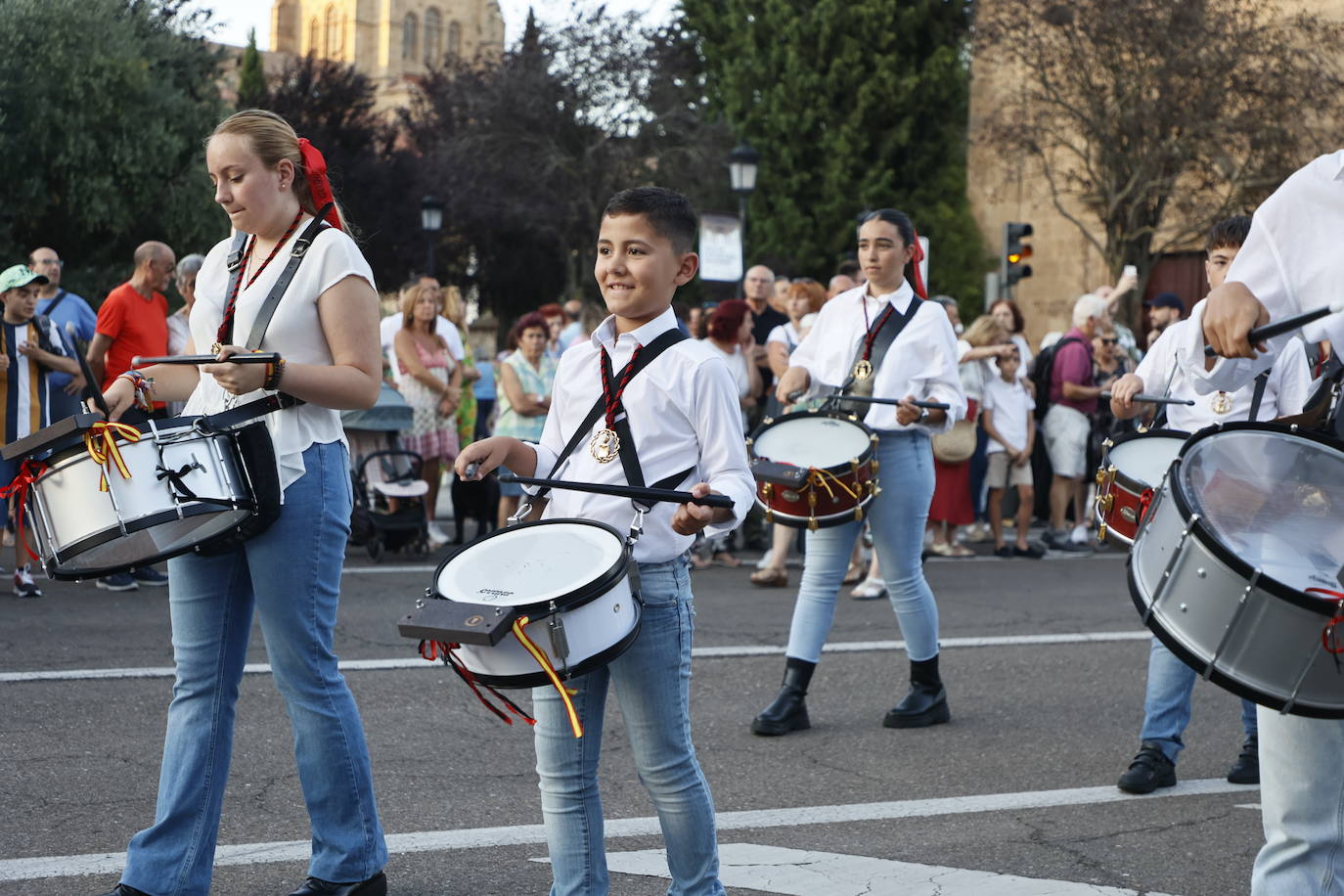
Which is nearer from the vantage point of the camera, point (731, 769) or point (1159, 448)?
point (1159, 448)

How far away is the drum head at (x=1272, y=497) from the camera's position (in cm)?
277

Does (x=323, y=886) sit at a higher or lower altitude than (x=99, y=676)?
higher

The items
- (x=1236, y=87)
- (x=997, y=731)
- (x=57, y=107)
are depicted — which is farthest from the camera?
(x=1236, y=87)

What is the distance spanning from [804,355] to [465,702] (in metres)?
2.08

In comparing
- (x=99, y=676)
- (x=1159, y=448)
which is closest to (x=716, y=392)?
(x=1159, y=448)

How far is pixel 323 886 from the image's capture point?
3.89 m

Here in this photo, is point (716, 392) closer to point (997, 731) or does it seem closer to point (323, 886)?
point (323, 886)

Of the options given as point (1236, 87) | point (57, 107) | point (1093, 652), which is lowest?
point (1093, 652)

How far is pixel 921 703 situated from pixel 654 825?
182 centimetres

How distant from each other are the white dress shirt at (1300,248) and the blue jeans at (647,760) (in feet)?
4.48

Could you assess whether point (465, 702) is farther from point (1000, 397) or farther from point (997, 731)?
point (1000, 397)

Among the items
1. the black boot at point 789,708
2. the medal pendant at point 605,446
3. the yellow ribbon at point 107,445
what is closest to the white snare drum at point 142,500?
the yellow ribbon at point 107,445

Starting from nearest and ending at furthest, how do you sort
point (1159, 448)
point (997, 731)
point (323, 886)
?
point (323, 886) → point (1159, 448) → point (997, 731)

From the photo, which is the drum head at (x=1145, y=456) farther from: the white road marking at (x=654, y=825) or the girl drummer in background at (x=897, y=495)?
the white road marking at (x=654, y=825)
